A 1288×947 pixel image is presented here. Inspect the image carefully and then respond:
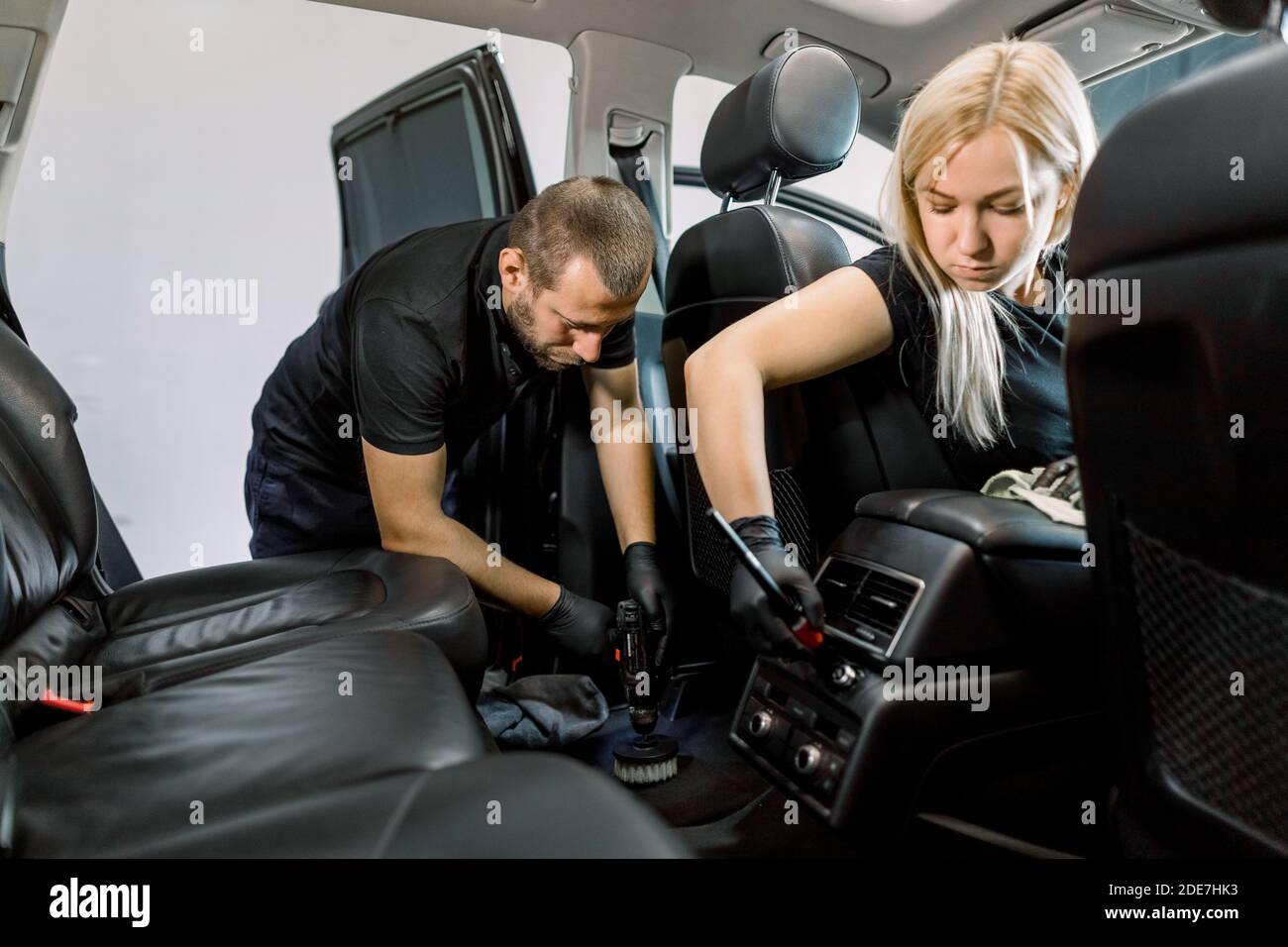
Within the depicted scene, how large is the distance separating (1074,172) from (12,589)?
1.53m

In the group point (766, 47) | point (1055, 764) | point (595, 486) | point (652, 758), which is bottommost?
point (652, 758)

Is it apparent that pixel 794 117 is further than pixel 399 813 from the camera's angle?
Yes

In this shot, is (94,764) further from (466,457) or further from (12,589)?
(466,457)

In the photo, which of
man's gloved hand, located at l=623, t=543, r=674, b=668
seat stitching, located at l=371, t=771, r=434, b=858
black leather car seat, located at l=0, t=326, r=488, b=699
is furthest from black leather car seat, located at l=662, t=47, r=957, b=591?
seat stitching, located at l=371, t=771, r=434, b=858

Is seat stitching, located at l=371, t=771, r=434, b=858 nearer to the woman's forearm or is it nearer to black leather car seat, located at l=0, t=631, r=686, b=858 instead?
black leather car seat, located at l=0, t=631, r=686, b=858

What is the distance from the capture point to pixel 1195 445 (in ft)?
1.84

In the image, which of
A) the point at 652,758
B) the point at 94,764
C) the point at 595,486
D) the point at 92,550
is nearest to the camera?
the point at 94,764

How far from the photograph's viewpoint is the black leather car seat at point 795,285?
1.32 metres

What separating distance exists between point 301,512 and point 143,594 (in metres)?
0.47

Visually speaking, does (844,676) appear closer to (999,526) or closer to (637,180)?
(999,526)

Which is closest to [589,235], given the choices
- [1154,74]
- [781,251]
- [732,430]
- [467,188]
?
[781,251]

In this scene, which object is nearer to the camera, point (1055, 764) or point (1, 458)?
point (1055, 764)

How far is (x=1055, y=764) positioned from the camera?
3.45 ft

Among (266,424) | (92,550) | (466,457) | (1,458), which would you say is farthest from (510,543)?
(1,458)
